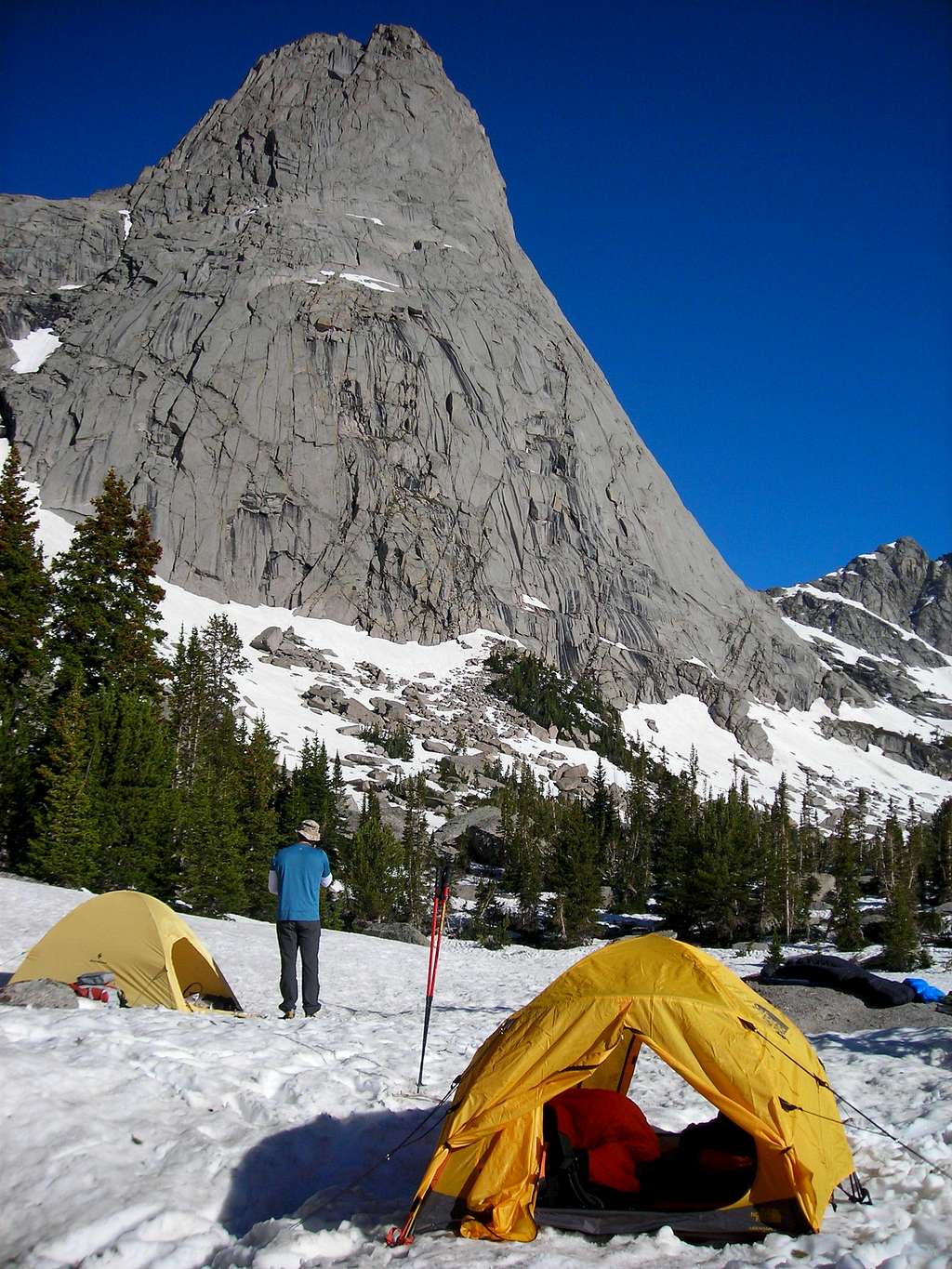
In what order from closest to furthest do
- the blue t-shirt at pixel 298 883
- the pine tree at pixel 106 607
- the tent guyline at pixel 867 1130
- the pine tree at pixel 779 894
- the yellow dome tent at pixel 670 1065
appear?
the yellow dome tent at pixel 670 1065 → the tent guyline at pixel 867 1130 → the blue t-shirt at pixel 298 883 → the pine tree at pixel 106 607 → the pine tree at pixel 779 894

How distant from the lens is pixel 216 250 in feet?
500

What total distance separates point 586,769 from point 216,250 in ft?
387

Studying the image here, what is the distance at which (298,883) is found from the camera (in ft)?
35.3

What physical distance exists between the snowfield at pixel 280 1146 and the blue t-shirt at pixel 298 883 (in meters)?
1.32

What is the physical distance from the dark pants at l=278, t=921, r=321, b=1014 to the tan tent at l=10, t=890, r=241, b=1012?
111 centimetres

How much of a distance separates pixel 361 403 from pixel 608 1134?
148908mm

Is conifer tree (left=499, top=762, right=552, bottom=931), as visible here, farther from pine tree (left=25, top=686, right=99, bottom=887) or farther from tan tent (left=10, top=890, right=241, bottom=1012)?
tan tent (left=10, top=890, right=241, bottom=1012)

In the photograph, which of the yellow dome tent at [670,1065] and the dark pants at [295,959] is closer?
the yellow dome tent at [670,1065]

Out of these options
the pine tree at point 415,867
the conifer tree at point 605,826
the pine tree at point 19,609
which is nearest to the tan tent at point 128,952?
the pine tree at point 19,609

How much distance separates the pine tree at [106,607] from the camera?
28.2m

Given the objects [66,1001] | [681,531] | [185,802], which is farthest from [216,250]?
[66,1001]

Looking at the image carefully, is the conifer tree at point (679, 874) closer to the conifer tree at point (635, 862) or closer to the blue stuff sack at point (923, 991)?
the conifer tree at point (635, 862)

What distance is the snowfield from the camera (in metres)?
5.03

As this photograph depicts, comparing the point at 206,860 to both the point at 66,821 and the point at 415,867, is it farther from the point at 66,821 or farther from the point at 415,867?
the point at 415,867
